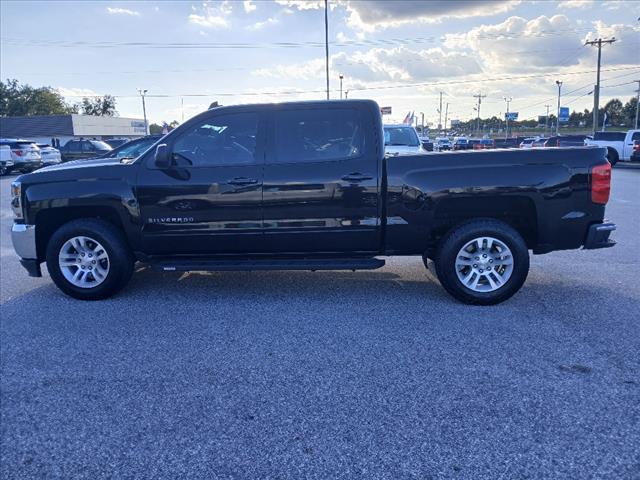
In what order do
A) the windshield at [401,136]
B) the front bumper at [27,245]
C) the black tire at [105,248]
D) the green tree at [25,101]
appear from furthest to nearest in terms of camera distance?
the green tree at [25,101]
the windshield at [401,136]
the front bumper at [27,245]
the black tire at [105,248]

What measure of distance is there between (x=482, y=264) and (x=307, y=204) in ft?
5.98

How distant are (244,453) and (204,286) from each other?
3348 mm

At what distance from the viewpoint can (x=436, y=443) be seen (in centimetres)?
280

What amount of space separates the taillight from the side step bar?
2.11m

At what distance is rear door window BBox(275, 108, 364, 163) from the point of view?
16.9 ft

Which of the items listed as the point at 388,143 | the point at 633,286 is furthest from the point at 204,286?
the point at 388,143

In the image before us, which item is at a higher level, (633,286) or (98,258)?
(98,258)

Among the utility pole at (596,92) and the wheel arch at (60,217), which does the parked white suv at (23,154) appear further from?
the utility pole at (596,92)

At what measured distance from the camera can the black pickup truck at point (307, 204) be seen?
16.2ft

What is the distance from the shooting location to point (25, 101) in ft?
302

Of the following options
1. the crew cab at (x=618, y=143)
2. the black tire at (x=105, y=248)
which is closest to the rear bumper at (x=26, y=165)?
the black tire at (x=105, y=248)

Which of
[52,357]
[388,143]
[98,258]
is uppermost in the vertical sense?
[388,143]

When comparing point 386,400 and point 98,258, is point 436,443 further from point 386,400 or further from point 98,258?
point 98,258

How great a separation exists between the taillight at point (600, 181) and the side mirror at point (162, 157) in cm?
411
